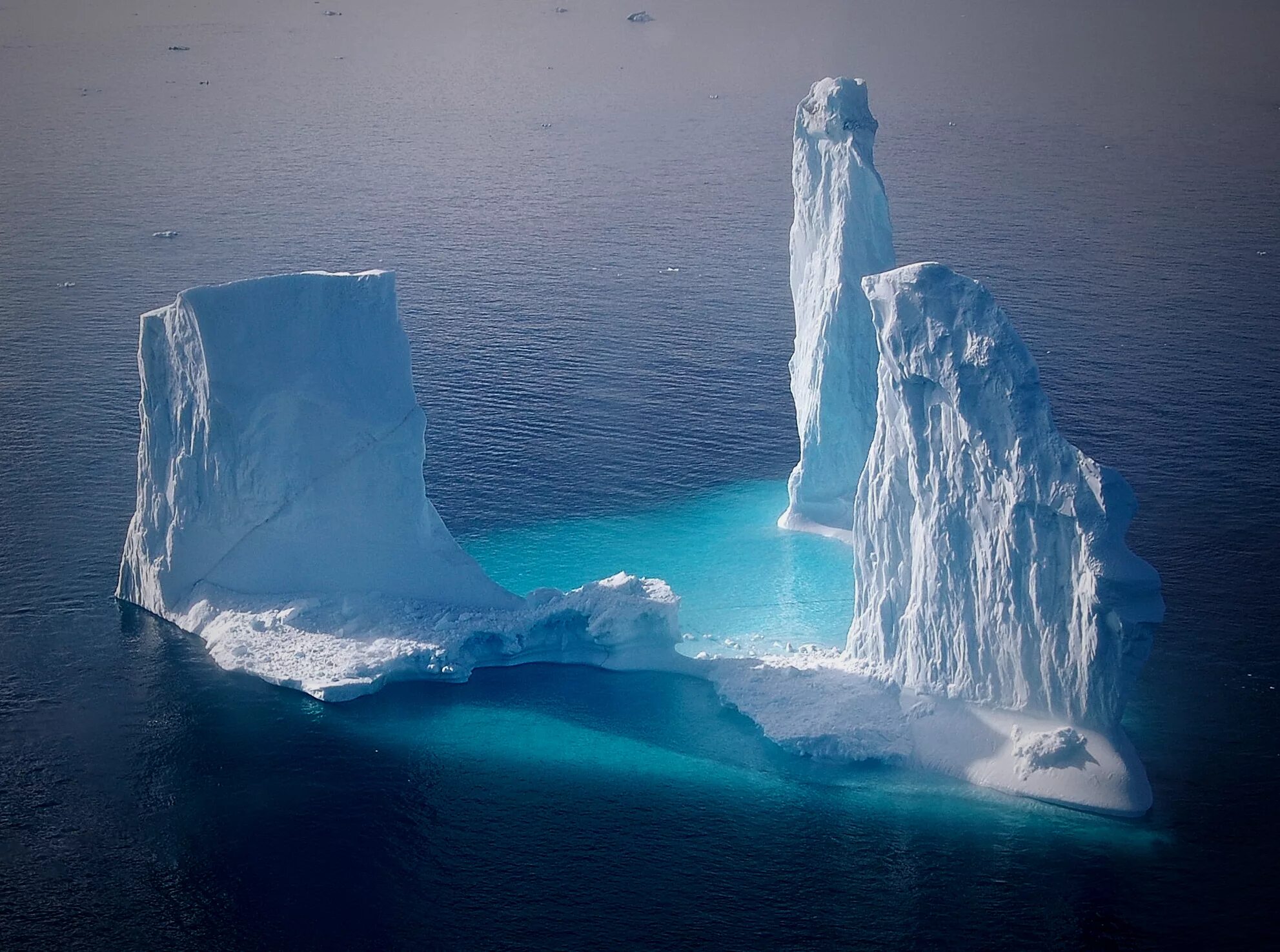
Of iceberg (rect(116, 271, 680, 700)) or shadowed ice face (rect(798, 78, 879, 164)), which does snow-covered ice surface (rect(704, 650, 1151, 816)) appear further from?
shadowed ice face (rect(798, 78, 879, 164))

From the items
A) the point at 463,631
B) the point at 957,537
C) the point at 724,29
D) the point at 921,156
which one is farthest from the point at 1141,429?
the point at 724,29

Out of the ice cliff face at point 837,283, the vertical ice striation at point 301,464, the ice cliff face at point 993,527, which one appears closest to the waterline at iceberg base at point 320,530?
the vertical ice striation at point 301,464

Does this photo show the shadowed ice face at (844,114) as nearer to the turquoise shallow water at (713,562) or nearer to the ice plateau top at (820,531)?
the ice plateau top at (820,531)

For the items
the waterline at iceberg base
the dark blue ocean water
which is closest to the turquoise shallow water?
the dark blue ocean water

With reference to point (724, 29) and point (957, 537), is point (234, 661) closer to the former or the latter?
point (957, 537)

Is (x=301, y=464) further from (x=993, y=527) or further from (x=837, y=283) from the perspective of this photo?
(x=993, y=527)

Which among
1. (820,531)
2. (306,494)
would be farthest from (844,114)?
(306,494)
